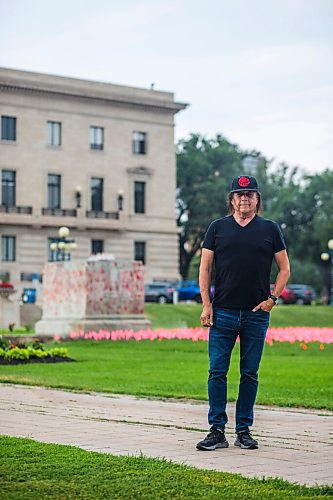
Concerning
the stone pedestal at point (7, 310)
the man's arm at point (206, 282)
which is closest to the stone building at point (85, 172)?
the stone pedestal at point (7, 310)

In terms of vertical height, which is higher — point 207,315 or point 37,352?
point 207,315

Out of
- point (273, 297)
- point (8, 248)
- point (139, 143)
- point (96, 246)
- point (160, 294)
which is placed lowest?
point (160, 294)

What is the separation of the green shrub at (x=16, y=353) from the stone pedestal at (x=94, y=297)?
34.4ft

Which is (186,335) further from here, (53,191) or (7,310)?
(53,191)

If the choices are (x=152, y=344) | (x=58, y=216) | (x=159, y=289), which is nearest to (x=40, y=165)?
(x=58, y=216)

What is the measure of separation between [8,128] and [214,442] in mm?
67686

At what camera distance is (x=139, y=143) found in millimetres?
81812

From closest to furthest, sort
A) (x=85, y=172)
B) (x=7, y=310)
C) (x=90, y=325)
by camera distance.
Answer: (x=90, y=325) → (x=7, y=310) → (x=85, y=172)

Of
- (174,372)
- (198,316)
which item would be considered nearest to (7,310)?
(198,316)

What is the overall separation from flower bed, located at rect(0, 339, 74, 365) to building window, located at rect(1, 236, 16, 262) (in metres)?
52.4

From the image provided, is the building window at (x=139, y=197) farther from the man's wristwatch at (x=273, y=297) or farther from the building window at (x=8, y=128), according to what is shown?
the man's wristwatch at (x=273, y=297)

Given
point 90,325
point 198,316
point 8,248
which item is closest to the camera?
point 90,325

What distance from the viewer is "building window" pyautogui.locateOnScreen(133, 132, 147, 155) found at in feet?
267

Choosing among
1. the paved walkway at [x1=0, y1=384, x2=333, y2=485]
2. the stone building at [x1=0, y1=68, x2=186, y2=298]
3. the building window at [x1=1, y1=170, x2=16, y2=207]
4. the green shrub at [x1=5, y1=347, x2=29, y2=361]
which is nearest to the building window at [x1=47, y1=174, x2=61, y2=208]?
the stone building at [x1=0, y1=68, x2=186, y2=298]
